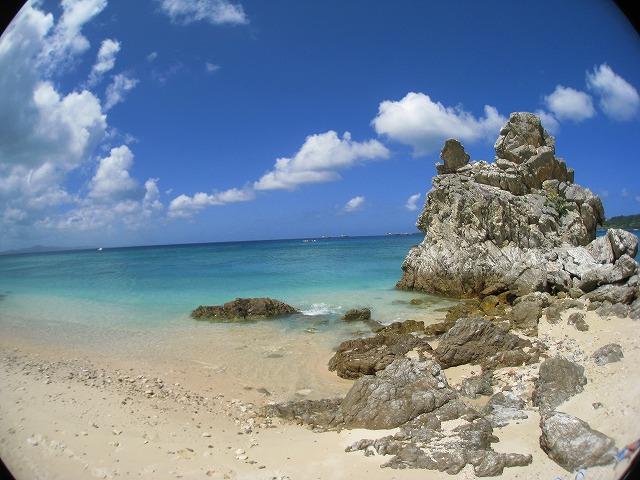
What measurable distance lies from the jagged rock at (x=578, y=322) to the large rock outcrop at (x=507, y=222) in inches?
266

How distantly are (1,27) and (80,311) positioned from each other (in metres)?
20.5

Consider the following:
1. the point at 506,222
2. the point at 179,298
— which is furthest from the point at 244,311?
the point at 506,222

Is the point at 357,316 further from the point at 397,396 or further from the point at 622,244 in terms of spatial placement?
the point at 397,396

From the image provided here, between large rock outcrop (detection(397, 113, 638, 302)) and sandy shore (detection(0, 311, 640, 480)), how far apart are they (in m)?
8.45

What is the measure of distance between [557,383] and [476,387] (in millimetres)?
2072

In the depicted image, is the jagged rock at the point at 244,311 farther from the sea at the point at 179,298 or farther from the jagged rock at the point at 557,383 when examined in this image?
the jagged rock at the point at 557,383

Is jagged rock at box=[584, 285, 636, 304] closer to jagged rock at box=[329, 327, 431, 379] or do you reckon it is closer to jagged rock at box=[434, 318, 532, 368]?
jagged rock at box=[434, 318, 532, 368]

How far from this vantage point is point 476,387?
7.52 metres

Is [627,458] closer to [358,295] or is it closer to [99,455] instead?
[99,455]

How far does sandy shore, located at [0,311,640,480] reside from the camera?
4109mm

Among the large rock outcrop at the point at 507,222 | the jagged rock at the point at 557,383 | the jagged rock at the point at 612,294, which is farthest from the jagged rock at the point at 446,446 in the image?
the large rock outcrop at the point at 507,222

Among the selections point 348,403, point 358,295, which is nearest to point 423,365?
point 348,403

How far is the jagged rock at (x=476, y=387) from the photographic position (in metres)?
7.32

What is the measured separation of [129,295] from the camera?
26.0m
